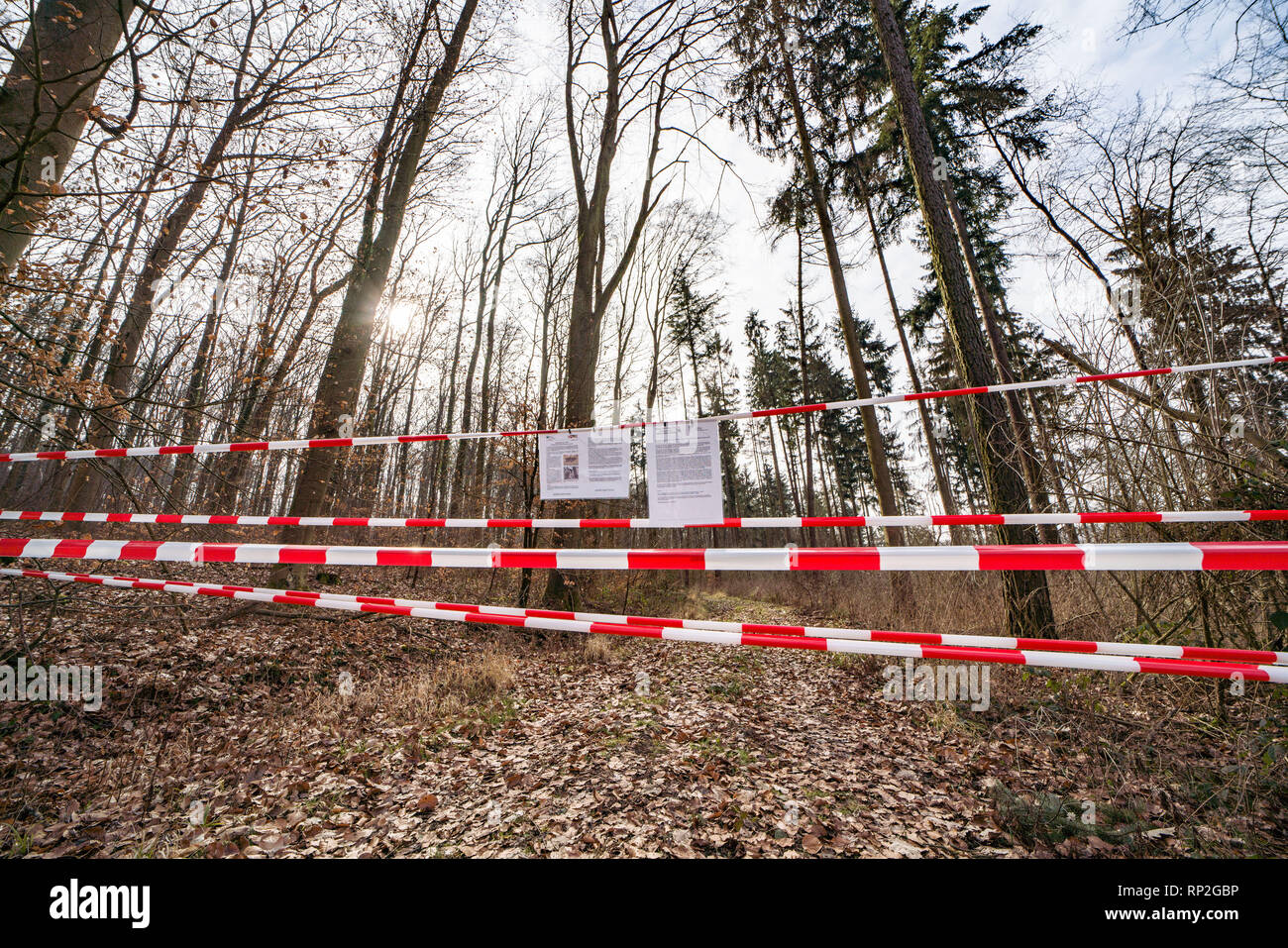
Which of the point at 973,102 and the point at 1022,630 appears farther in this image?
the point at 973,102

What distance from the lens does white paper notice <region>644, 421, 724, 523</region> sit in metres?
4.17

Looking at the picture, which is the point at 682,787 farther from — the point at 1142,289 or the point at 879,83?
the point at 879,83

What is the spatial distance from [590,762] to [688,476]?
245 centimetres

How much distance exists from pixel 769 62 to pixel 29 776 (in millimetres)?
15511

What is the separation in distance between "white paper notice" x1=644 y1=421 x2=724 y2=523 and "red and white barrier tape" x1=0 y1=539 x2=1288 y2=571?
119cm

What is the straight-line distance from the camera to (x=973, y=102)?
38.4ft

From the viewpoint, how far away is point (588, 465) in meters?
5.15

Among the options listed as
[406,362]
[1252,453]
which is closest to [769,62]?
[1252,453]

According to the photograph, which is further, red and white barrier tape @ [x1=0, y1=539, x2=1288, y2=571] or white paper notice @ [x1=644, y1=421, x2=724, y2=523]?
white paper notice @ [x1=644, y1=421, x2=724, y2=523]

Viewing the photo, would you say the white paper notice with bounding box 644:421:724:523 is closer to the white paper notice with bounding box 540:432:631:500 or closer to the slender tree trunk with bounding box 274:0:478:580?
the white paper notice with bounding box 540:432:631:500

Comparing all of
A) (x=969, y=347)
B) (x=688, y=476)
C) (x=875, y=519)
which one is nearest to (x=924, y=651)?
(x=875, y=519)

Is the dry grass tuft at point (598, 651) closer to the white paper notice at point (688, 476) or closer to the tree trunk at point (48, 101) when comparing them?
the white paper notice at point (688, 476)

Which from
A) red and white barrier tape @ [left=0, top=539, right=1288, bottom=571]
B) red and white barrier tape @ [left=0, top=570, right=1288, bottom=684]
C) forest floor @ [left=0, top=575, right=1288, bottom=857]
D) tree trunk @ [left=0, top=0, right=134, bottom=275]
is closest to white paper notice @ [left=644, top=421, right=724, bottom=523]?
red and white barrier tape @ [left=0, top=539, right=1288, bottom=571]

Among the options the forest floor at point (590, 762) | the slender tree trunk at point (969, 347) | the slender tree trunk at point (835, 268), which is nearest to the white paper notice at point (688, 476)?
the forest floor at point (590, 762)
